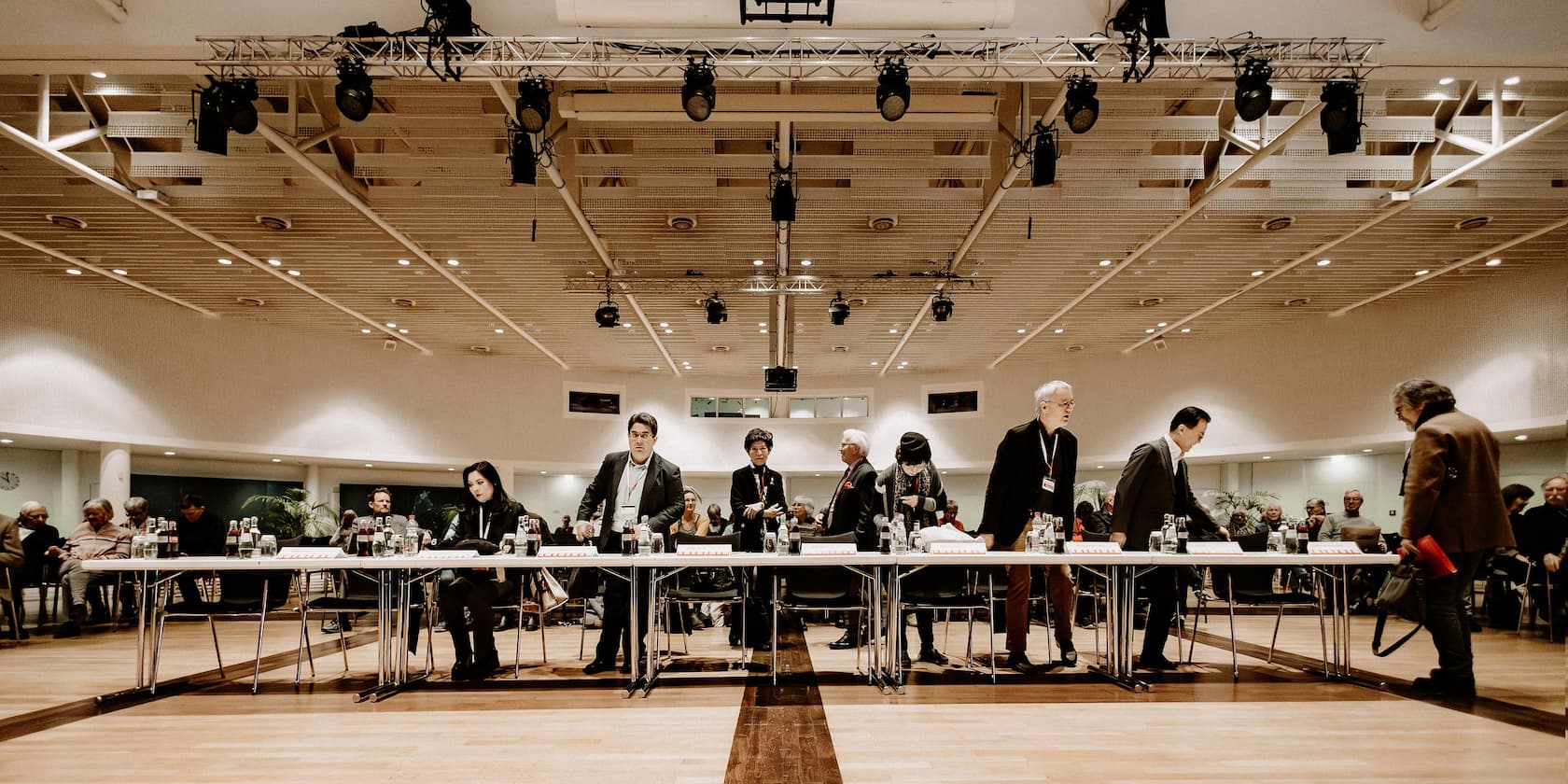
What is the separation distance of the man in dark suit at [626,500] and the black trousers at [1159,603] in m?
2.83

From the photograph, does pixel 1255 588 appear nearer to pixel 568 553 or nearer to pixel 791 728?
pixel 791 728

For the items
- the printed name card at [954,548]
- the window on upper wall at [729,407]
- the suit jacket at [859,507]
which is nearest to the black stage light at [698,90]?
the suit jacket at [859,507]

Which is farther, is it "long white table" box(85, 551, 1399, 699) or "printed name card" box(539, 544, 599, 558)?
"printed name card" box(539, 544, 599, 558)

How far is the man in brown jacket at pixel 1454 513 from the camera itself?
13.5 feet

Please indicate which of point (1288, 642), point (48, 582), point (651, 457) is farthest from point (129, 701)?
point (1288, 642)

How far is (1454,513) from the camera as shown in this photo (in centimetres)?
416

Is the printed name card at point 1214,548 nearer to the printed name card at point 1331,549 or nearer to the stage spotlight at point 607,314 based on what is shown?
the printed name card at point 1331,549

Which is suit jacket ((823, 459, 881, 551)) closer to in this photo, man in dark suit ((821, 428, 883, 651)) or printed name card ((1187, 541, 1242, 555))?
man in dark suit ((821, 428, 883, 651))

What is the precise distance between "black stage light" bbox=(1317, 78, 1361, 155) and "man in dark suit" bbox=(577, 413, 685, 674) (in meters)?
4.48

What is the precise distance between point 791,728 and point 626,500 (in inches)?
76.7

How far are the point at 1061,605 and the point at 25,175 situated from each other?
877 cm

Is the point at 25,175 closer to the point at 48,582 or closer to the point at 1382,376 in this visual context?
the point at 48,582

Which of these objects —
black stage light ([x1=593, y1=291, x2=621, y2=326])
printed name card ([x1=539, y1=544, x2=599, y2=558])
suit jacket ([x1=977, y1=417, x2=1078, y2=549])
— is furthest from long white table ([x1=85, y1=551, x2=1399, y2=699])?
black stage light ([x1=593, y1=291, x2=621, y2=326])

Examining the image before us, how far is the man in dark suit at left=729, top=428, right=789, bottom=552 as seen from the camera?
5.62 meters
